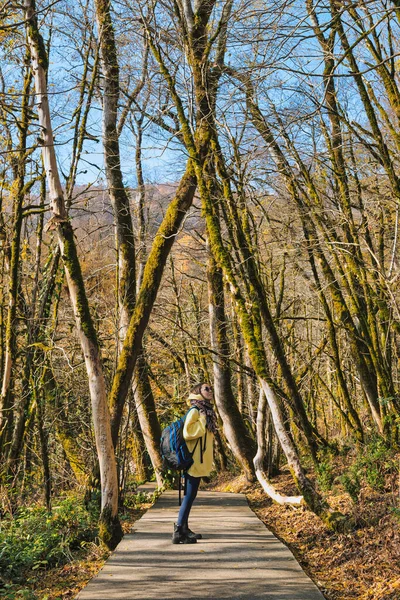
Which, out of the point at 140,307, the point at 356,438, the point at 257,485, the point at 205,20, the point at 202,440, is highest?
the point at 205,20

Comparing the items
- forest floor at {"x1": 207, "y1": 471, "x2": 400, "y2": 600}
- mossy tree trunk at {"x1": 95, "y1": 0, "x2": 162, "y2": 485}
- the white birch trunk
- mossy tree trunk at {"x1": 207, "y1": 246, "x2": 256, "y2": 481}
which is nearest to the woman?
forest floor at {"x1": 207, "y1": 471, "x2": 400, "y2": 600}

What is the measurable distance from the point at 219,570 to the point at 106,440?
2182 mm

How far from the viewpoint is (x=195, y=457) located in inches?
286

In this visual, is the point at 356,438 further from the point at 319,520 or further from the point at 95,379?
the point at 95,379

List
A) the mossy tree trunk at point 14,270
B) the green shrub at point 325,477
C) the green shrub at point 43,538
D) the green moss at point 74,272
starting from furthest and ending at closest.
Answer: the mossy tree trunk at point 14,270
the green shrub at point 325,477
the green moss at point 74,272
the green shrub at point 43,538

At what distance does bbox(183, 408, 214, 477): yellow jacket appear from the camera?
7.27 meters

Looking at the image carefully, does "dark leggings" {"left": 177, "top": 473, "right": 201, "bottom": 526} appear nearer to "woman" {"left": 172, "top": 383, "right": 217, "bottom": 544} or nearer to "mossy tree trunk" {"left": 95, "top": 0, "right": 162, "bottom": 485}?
"woman" {"left": 172, "top": 383, "right": 217, "bottom": 544}

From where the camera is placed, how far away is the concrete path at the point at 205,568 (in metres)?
5.30

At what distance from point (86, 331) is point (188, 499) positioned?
230 centimetres

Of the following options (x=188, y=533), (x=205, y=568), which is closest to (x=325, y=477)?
(x=188, y=533)

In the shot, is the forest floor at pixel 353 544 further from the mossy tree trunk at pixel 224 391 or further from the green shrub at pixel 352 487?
the mossy tree trunk at pixel 224 391

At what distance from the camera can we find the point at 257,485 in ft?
42.9

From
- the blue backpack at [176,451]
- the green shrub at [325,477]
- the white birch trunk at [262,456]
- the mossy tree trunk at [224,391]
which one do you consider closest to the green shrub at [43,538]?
the blue backpack at [176,451]

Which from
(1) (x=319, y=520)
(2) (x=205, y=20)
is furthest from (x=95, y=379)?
(2) (x=205, y=20)
